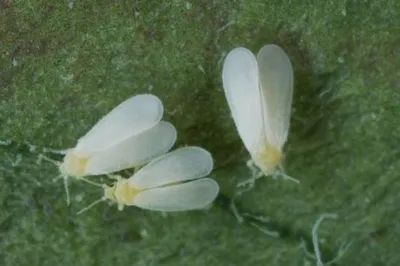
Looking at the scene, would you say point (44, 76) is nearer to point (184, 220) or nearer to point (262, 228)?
point (184, 220)

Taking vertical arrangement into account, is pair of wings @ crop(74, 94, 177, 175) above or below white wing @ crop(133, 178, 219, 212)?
above

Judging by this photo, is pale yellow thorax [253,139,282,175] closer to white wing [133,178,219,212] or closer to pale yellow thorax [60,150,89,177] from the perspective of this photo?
white wing [133,178,219,212]

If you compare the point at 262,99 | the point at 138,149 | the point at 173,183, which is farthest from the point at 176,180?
the point at 262,99

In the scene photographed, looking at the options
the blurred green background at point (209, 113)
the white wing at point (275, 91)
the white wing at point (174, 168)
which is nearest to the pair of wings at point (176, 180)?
the white wing at point (174, 168)

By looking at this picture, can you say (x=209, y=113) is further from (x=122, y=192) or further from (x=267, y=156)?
(x=122, y=192)

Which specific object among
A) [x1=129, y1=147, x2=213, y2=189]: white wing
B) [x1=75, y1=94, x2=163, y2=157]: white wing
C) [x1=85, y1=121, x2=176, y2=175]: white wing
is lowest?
[x1=129, y1=147, x2=213, y2=189]: white wing

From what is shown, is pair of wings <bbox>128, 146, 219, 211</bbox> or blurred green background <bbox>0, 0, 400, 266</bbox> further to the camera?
blurred green background <bbox>0, 0, 400, 266</bbox>

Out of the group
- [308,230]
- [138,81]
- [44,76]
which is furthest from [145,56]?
[308,230]

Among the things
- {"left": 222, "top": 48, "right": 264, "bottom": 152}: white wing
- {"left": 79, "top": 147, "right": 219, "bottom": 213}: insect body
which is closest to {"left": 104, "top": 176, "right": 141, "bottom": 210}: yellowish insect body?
{"left": 79, "top": 147, "right": 219, "bottom": 213}: insect body
